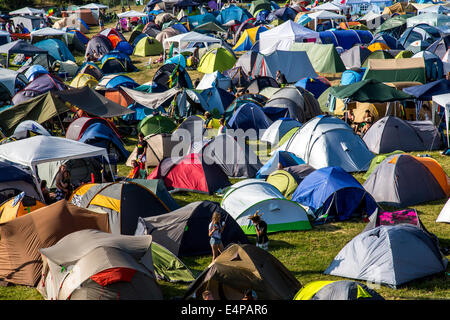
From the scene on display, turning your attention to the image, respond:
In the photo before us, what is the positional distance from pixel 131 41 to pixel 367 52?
18112 millimetres

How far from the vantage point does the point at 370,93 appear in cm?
2056

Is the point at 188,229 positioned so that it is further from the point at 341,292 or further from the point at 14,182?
the point at 14,182

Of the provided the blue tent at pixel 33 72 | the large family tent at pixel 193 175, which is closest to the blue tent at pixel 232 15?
the blue tent at pixel 33 72

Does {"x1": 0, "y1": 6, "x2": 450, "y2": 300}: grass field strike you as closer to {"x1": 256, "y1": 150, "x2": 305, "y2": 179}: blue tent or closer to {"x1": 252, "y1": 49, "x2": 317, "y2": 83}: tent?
{"x1": 256, "y1": 150, "x2": 305, "y2": 179}: blue tent

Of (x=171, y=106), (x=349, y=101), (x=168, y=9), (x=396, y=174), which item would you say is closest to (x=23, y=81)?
(x=171, y=106)

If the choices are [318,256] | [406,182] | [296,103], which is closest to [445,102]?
[406,182]

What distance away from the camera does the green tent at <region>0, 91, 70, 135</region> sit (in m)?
19.8

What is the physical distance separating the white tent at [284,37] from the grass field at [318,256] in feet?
62.7

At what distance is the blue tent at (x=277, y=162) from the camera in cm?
1672

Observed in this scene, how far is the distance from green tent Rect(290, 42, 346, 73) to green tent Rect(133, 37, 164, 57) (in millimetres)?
11248

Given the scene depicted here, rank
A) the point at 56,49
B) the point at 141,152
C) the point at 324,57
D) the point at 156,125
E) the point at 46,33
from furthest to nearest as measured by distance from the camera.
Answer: the point at 46,33 < the point at 56,49 < the point at 324,57 < the point at 156,125 < the point at 141,152

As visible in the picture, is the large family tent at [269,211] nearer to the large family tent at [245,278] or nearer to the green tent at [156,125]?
the large family tent at [245,278]

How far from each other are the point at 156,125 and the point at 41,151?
24.5 feet

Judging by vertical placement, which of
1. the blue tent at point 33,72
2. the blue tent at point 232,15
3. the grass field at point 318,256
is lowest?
the blue tent at point 232,15
